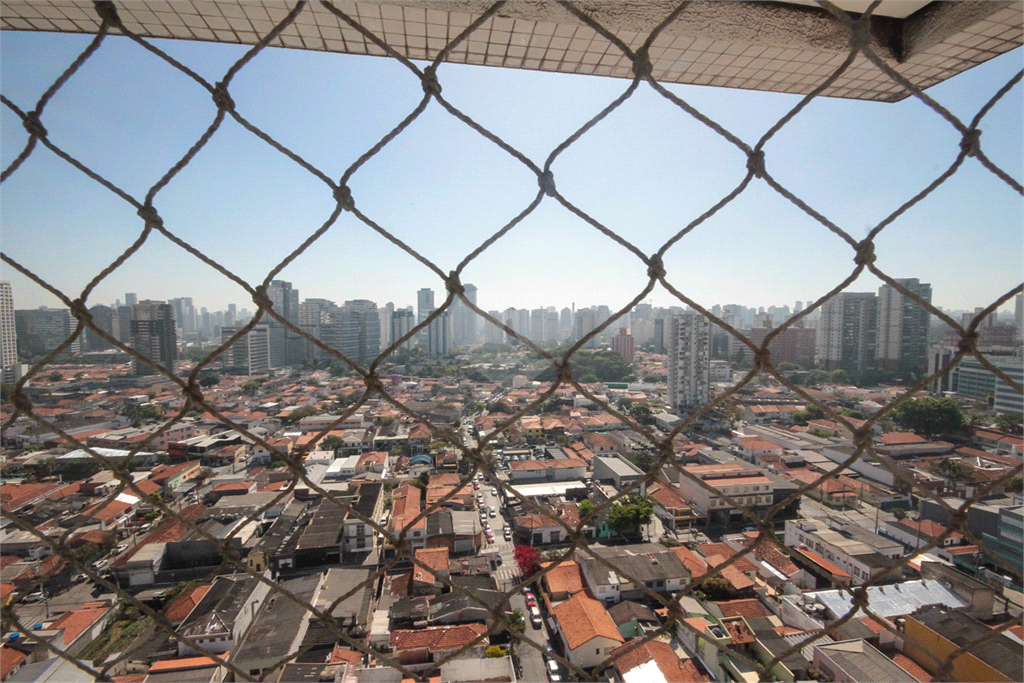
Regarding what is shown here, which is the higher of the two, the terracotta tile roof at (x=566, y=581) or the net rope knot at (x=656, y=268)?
the net rope knot at (x=656, y=268)

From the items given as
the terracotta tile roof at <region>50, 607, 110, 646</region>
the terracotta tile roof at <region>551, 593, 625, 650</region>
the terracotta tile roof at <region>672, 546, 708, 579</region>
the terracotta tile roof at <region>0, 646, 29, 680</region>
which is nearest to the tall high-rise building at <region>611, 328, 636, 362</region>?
the terracotta tile roof at <region>672, 546, 708, 579</region>

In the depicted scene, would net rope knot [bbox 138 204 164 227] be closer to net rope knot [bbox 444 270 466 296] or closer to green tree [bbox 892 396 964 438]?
net rope knot [bbox 444 270 466 296]

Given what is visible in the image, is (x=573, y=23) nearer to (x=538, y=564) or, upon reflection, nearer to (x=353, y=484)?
(x=538, y=564)

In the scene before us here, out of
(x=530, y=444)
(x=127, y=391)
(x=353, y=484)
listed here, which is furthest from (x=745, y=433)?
(x=127, y=391)

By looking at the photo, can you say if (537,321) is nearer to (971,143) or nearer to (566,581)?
(566,581)

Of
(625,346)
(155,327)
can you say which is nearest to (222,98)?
(155,327)

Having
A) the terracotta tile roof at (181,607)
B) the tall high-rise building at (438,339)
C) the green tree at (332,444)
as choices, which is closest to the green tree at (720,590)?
the terracotta tile roof at (181,607)

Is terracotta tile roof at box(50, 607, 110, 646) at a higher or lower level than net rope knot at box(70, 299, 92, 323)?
lower

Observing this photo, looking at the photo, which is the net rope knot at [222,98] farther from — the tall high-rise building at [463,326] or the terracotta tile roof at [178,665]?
the tall high-rise building at [463,326]
